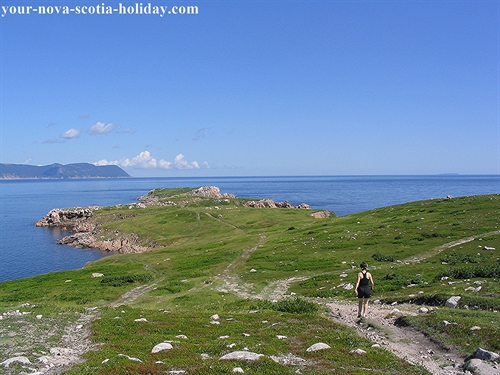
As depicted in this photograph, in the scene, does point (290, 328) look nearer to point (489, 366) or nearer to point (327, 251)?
point (489, 366)

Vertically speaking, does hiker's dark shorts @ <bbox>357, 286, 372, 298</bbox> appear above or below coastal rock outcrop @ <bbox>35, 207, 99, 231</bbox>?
above

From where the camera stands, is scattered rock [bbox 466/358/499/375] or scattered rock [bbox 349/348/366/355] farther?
scattered rock [bbox 349/348/366/355]

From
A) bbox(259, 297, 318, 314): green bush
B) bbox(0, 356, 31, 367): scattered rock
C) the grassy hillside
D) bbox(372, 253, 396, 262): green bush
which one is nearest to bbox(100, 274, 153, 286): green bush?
the grassy hillside

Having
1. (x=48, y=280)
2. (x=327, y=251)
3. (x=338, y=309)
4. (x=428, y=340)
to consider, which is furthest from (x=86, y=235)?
(x=428, y=340)

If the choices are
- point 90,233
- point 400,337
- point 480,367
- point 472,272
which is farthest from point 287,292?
point 90,233

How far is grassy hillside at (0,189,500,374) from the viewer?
15.6 metres

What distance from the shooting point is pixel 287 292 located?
113 ft

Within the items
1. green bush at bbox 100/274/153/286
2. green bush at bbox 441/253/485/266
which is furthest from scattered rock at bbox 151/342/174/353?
green bush at bbox 100/274/153/286

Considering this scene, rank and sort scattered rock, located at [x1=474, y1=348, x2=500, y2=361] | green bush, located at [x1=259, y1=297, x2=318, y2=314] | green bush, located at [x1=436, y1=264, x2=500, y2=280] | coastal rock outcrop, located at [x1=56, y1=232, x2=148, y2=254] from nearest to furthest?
scattered rock, located at [x1=474, y1=348, x2=500, y2=361] < green bush, located at [x1=259, y1=297, x2=318, y2=314] < green bush, located at [x1=436, y1=264, x2=500, y2=280] < coastal rock outcrop, located at [x1=56, y1=232, x2=148, y2=254]

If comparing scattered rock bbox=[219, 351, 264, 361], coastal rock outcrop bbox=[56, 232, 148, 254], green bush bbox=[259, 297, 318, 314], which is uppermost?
scattered rock bbox=[219, 351, 264, 361]

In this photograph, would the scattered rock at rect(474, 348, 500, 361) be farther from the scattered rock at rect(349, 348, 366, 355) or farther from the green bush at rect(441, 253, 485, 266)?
the green bush at rect(441, 253, 485, 266)

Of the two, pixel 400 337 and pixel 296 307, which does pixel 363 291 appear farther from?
pixel 296 307

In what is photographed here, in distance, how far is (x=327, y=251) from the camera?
A: 4906 cm

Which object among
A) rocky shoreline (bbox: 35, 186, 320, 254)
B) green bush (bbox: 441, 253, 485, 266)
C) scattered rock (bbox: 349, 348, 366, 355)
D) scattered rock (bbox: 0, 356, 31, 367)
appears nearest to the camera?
scattered rock (bbox: 0, 356, 31, 367)
